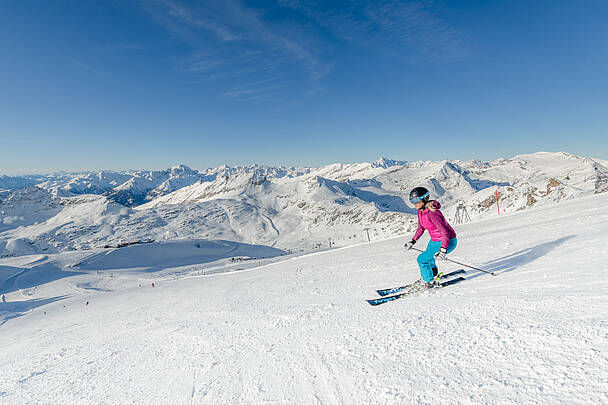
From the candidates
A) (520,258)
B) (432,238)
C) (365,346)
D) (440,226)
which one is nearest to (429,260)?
(432,238)

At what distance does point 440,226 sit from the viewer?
5688 millimetres

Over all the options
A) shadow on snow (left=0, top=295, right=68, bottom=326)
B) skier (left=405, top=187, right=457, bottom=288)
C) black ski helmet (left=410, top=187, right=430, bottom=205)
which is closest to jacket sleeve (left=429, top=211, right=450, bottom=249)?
skier (left=405, top=187, right=457, bottom=288)

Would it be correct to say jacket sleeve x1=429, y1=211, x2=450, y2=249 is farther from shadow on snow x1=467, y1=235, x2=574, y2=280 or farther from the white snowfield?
shadow on snow x1=467, y1=235, x2=574, y2=280

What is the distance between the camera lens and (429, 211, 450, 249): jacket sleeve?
5574 mm

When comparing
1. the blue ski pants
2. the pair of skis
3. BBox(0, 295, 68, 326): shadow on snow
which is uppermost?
the blue ski pants

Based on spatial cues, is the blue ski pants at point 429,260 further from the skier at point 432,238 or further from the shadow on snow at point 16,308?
the shadow on snow at point 16,308

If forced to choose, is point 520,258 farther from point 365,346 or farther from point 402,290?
point 365,346

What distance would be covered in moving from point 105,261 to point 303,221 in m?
109

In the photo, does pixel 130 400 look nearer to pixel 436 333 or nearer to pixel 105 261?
pixel 436 333

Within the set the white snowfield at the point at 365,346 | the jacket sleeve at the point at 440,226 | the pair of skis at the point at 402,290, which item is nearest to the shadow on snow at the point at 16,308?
the white snowfield at the point at 365,346

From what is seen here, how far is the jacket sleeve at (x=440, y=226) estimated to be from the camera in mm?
5574

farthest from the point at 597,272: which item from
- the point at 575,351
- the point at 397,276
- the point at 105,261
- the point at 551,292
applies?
the point at 105,261

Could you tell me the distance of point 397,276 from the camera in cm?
726

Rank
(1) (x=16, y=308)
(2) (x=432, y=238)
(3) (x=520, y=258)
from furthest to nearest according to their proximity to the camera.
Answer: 1. (1) (x=16, y=308)
2. (3) (x=520, y=258)
3. (2) (x=432, y=238)
